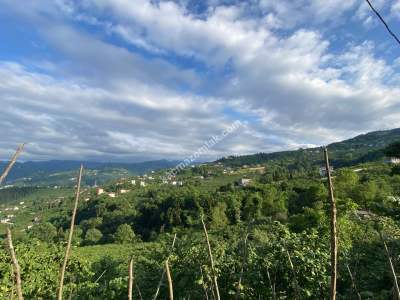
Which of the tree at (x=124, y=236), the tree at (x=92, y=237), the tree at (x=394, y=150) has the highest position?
the tree at (x=394, y=150)

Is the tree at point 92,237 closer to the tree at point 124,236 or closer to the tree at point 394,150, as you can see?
the tree at point 124,236

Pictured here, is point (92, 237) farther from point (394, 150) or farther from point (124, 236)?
point (394, 150)

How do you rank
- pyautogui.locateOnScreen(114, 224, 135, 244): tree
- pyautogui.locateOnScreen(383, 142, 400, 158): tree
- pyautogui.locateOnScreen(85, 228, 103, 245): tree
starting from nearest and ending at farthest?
pyautogui.locateOnScreen(383, 142, 400, 158): tree < pyautogui.locateOnScreen(114, 224, 135, 244): tree < pyautogui.locateOnScreen(85, 228, 103, 245): tree

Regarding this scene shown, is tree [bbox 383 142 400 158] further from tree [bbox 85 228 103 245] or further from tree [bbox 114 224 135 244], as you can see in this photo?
tree [bbox 85 228 103 245]

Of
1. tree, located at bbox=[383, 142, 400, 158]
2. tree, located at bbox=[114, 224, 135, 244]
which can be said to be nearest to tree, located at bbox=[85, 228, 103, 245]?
tree, located at bbox=[114, 224, 135, 244]

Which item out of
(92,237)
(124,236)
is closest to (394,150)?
(124,236)

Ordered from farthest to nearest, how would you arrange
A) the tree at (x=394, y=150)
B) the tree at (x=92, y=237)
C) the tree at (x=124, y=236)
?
1. the tree at (x=92, y=237)
2. the tree at (x=124, y=236)
3. the tree at (x=394, y=150)

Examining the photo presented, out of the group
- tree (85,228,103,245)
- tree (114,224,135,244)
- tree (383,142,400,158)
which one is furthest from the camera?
tree (85,228,103,245)

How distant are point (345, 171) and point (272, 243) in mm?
54622

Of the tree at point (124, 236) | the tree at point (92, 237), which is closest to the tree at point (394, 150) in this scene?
the tree at point (124, 236)

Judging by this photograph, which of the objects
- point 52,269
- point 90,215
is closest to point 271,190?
point 90,215

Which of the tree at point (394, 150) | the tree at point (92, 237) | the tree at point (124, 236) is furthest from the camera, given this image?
the tree at point (92, 237)

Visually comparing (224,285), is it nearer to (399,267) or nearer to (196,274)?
(196,274)

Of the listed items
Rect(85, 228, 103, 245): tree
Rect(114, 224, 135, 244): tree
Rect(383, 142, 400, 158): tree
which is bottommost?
Rect(85, 228, 103, 245): tree
